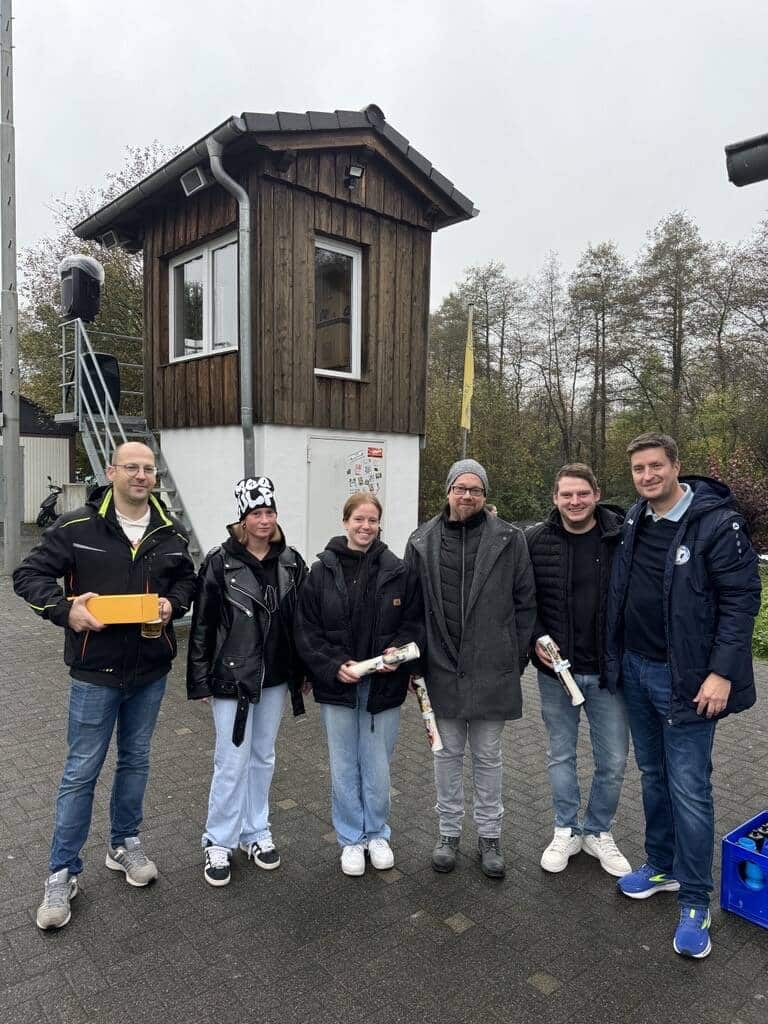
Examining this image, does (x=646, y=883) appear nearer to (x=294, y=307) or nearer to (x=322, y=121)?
(x=294, y=307)

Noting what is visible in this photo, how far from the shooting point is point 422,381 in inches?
384

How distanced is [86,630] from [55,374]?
1774cm

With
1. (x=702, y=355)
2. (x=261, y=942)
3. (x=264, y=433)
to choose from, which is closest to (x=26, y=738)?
(x=261, y=942)

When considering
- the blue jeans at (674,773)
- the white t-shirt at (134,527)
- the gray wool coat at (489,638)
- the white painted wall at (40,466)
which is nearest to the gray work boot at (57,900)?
the white t-shirt at (134,527)

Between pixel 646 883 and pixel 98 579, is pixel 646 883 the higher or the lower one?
the lower one

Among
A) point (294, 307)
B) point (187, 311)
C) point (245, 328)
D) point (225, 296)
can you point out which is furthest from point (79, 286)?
point (294, 307)

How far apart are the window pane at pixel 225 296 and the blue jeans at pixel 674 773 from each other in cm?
701

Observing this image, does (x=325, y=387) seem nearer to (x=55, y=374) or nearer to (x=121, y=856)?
(x=121, y=856)

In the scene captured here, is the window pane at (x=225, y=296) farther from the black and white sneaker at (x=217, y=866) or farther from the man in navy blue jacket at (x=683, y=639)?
the man in navy blue jacket at (x=683, y=639)

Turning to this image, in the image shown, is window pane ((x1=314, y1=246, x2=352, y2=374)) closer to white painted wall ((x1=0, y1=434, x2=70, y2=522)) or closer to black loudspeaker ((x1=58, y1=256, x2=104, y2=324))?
black loudspeaker ((x1=58, y1=256, x2=104, y2=324))

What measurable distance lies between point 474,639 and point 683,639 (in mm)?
932

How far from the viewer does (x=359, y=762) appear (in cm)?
341

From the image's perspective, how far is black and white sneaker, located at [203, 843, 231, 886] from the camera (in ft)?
10.4

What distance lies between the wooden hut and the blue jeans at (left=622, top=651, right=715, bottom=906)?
5749 millimetres
